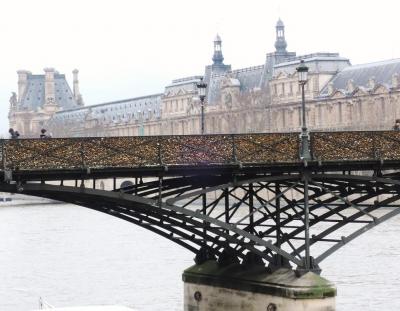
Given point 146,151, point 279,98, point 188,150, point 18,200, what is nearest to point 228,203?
point 188,150

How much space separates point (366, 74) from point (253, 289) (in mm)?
106664

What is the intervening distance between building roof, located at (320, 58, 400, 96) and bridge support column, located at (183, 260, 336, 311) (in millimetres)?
99429

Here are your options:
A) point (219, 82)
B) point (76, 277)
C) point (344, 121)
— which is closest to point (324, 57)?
point (344, 121)

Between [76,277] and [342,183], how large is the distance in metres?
19.7

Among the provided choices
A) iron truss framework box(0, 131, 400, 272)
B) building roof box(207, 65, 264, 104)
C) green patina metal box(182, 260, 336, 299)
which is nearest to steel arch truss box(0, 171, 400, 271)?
iron truss framework box(0, 131, 400, 272)

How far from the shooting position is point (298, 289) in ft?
96.3

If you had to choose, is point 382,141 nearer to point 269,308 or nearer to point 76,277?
point 269,308

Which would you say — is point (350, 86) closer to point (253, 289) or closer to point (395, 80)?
point (395, 80)

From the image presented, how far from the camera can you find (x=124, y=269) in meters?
52.1

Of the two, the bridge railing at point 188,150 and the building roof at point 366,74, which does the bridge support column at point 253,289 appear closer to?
the bridge railing at point 188,150

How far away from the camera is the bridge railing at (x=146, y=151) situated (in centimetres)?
2761

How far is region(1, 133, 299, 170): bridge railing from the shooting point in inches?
1087

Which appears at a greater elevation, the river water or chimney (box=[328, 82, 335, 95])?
chimney (box=[328, 82, 335, 95])

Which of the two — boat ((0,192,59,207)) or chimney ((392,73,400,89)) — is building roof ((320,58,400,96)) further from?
boat ((0,192,59,207))
